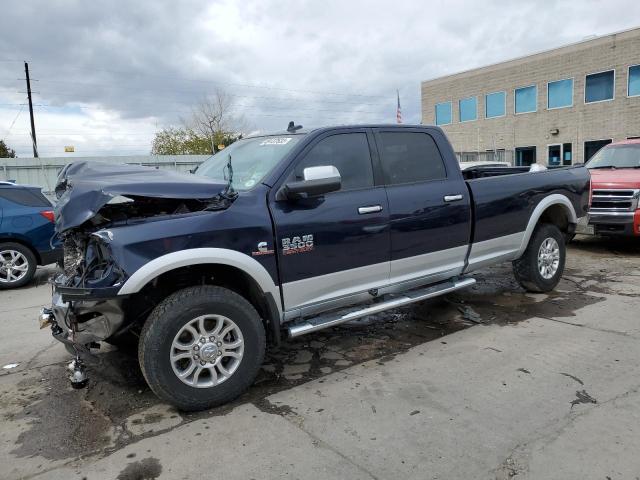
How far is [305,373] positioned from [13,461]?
2023mm

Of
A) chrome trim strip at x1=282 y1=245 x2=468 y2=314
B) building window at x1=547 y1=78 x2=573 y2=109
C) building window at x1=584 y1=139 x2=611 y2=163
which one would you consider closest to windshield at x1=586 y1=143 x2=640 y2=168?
chrome trim strip at x1=282 y1=245 x2=468 y2=314

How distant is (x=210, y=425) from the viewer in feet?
10.8

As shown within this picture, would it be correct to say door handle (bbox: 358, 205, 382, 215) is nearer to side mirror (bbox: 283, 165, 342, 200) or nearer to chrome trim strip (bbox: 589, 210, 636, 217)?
side mirror (bbox: 283, 165, 342, 200)

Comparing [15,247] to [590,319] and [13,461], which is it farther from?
[590,319]

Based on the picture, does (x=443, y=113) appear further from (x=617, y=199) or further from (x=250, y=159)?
(x=250, y=159)

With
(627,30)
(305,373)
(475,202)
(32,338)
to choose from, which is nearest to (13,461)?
(305,373)

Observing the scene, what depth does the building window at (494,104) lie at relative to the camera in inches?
1129

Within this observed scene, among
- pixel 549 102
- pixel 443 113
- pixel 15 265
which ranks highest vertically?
pixel 443 113

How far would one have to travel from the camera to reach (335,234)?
398 cm

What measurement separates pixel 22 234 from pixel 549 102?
25726 mm

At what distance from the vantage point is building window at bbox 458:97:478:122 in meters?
30.2

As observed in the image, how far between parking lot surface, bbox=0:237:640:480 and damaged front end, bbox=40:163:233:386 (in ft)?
1.82

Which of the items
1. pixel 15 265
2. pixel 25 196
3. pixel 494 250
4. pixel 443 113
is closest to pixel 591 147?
pixel 443 113

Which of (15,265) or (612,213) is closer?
(15,265)
